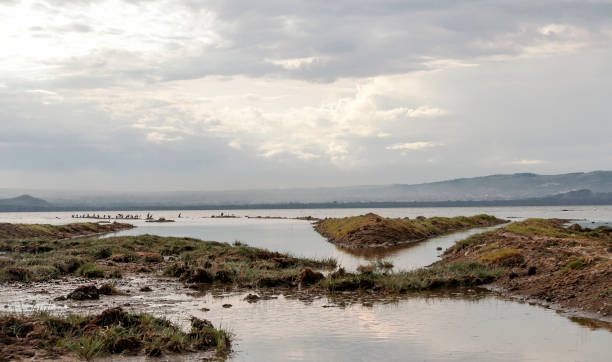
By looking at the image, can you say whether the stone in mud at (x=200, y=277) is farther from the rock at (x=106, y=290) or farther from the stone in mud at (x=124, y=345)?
the stone in mud at (x=124, y=345)

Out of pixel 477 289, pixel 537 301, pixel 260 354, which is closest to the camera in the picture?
pixel 260 354

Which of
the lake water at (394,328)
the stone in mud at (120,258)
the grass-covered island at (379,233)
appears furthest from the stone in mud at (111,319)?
the grass-covered island at (379,233)

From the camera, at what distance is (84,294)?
23156 millimetres

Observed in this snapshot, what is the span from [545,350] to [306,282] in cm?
1446

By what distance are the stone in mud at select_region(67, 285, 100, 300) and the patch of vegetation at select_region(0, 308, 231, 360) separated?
6255 millimetres

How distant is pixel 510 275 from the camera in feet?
90.2

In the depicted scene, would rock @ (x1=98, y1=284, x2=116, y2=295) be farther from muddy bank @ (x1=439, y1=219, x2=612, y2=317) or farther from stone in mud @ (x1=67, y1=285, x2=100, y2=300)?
muddy bank @ (x1=439, y1=219, x2=612, y2=317)

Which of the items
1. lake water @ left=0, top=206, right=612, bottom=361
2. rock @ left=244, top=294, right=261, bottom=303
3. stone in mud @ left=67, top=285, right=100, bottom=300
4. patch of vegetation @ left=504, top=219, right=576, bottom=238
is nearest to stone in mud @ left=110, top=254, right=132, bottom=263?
lake water @ left=0, top=206, right=612, bottom=361

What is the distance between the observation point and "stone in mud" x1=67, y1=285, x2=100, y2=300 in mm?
22953

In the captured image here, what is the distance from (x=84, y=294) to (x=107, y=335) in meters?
9.18

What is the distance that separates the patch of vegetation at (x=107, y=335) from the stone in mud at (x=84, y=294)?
6.26 meters

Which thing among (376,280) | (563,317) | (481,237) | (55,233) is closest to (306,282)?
(376,280)

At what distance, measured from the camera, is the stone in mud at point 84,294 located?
75.3 feet

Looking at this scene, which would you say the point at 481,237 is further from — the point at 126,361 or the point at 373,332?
the point at 126,361
